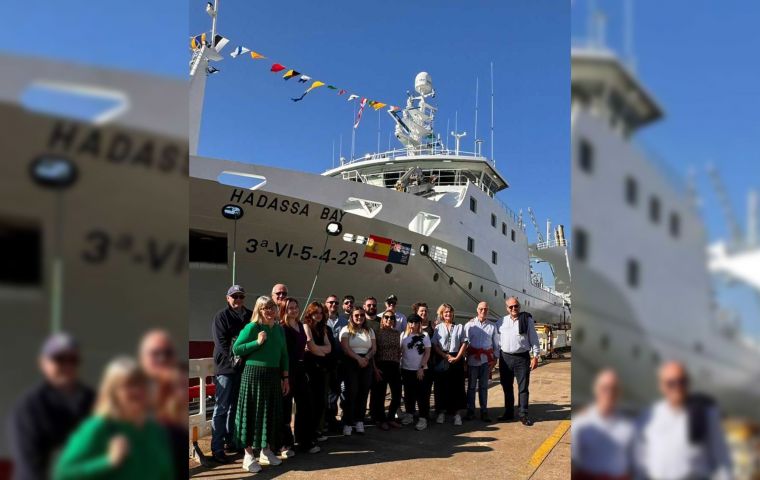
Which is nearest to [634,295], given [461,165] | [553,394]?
[553,394]

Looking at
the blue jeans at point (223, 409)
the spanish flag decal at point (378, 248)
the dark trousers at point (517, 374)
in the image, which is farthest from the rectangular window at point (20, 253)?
the spanish flag decal at point (378, 248)

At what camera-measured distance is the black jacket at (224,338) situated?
3412mm

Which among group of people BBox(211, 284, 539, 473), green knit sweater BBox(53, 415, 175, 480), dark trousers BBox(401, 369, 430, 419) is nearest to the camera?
A: green knit sweater BBox(53, 415, 175, 480)

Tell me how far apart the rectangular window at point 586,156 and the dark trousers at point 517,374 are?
414cm

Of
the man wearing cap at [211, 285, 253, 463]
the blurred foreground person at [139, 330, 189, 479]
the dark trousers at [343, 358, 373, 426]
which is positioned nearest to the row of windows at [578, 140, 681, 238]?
the blurred foreground person at [139, 330, 189, 479]

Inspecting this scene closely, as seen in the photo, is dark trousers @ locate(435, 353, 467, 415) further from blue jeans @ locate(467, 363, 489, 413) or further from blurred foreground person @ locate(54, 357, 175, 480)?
blurred foreground person @ locate(54, 357, 175, 480)

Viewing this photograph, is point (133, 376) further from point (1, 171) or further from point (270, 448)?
point (270, 448)

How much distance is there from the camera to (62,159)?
33.5 inches

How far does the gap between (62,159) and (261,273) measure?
Answer: 30.0 feet

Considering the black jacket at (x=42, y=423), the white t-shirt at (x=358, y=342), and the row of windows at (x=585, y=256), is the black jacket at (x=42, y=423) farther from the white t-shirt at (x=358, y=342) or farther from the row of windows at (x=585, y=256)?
the white t-shirt at (x=358, y=342)

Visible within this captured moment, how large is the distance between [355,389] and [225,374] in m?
1.31

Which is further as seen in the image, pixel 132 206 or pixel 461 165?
pixel 461 165

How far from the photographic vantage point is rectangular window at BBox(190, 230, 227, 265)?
9234mm

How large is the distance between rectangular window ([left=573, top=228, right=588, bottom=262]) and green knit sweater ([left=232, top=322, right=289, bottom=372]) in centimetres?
262
